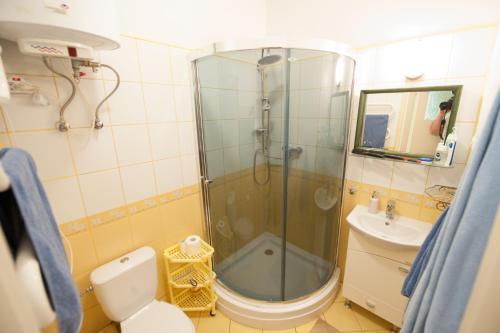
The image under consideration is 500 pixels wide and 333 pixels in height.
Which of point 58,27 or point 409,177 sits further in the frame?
point 409,177

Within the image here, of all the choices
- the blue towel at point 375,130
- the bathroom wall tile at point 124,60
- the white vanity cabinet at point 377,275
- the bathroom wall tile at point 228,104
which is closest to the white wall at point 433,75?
the blue towel at point 375,130

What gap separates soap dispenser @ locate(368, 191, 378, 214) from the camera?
165 centimetres

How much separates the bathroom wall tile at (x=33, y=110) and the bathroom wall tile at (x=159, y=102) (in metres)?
0.45

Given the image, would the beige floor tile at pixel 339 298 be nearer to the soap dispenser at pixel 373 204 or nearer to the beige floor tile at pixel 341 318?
the beige floor tile at pixel 341 318

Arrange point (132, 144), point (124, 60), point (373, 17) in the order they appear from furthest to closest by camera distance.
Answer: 1. point (373, 17)
2. point (132, 144)
3. point (124, 60)

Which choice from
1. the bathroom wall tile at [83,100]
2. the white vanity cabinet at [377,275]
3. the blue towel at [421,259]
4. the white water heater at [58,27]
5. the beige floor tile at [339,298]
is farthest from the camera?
the beige floor tile at [339,298]

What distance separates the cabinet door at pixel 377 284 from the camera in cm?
145

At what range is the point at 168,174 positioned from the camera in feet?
5.24

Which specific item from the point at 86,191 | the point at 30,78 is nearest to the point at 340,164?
the point at 86,191

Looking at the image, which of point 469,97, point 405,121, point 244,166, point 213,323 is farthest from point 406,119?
point 213,323

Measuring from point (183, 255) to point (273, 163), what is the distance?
96 cm

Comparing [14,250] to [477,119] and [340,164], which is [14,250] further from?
[477,119]

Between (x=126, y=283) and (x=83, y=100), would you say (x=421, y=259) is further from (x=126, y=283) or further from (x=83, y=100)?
(x=83, y=100)

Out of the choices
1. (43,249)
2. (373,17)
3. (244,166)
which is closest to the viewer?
(43,249)
